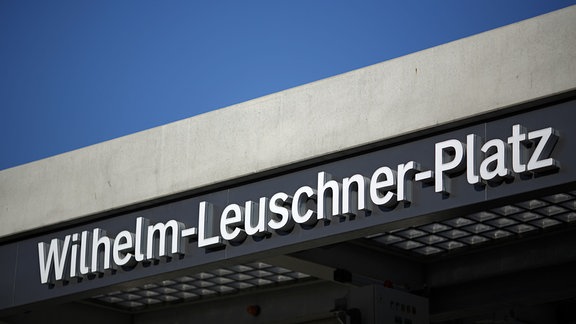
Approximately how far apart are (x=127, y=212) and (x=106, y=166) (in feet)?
2.00

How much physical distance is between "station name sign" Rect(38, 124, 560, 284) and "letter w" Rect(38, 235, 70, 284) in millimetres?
11

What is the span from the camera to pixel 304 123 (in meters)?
11.2

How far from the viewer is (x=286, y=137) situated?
37.1 ft

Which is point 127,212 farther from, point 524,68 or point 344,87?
point 524,68

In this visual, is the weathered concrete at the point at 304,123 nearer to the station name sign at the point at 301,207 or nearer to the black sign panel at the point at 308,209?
the black sign panel at the point at 308,209

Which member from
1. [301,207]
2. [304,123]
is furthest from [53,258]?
[304,123]

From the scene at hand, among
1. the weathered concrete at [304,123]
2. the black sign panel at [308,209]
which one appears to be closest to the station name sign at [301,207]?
the black sign panel at [308,209]

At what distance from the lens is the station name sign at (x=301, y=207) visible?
961 cm

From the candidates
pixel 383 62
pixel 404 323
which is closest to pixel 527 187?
pixel 383 62

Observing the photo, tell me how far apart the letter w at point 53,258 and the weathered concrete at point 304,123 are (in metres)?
0.30

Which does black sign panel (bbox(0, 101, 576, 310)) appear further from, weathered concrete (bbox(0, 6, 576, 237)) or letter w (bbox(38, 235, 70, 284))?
weathered concrete (bbox(0, 6, 576, 237))

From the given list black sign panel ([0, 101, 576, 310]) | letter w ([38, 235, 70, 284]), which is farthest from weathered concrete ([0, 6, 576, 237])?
letter w ([38, 235, 70, 284])

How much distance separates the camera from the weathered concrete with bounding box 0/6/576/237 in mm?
9758

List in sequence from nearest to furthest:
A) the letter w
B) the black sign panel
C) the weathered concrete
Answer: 1. the black sign panel
2. the weathered concrete
3. the letter w
